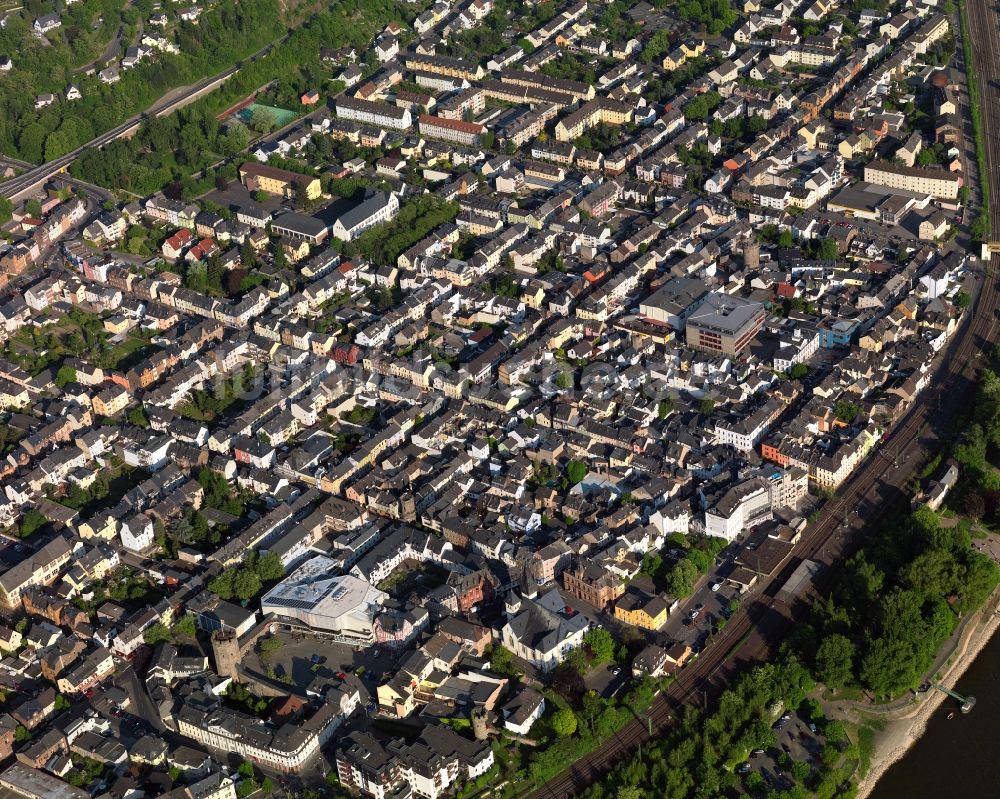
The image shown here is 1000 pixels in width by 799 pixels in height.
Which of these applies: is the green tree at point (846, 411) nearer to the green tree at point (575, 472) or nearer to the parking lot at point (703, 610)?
the parking lot at point (703, 610)

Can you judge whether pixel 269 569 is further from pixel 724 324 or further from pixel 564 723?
pixel 724 324

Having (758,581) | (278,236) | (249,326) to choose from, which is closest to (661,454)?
(758,581)

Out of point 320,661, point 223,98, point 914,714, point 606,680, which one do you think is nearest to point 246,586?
point 320,661

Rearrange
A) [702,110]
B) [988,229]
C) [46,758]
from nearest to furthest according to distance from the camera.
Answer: [46,758], [988,229], [702,110]

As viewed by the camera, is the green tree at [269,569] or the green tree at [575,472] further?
the green tree at [575,472]

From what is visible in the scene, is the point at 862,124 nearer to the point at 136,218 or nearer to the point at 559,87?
the point at 559,87

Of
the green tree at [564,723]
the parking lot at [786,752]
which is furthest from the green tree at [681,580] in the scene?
the green tree at [564,723]

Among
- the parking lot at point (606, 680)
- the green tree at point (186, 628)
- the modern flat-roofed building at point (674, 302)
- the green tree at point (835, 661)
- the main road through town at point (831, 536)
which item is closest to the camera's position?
the main road through town at point (831, 536)
